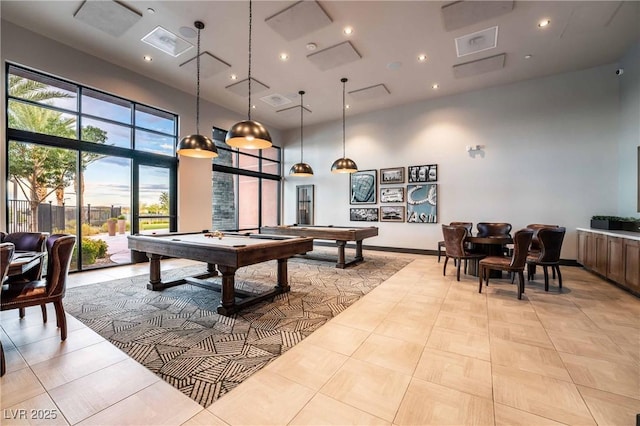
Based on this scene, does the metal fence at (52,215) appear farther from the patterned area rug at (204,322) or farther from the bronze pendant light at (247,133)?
the bronze pendant light at (247,133)

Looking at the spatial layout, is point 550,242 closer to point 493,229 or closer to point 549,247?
point 549,247

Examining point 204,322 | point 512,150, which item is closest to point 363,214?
point 512,150

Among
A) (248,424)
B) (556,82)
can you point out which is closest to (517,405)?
(248,424)

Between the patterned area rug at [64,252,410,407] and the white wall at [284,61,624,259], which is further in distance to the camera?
the white wall at [284,61,624,259]

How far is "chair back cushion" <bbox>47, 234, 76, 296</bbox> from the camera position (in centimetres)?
269

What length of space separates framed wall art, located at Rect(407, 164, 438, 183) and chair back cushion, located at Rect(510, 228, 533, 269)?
3.90 metres

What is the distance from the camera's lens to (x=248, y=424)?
168 centimetres

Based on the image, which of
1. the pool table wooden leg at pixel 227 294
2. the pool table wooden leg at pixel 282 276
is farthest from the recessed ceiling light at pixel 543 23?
the pool table wooden leg at pixel 227 294

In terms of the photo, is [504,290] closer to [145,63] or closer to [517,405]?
[517,405]

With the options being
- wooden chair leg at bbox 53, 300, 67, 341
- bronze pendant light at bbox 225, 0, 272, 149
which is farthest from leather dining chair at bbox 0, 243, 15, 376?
bronze pendant light at bbox 225, 0, 272, 149

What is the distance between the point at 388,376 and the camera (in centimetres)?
217

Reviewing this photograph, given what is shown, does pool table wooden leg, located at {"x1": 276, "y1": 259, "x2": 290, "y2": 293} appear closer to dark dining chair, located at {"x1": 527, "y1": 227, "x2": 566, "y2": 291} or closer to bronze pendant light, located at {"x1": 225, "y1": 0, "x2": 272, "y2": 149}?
bronze pendant light, located at {"x1": 225, "y1": 0, "x2": 272, "y2": 149}

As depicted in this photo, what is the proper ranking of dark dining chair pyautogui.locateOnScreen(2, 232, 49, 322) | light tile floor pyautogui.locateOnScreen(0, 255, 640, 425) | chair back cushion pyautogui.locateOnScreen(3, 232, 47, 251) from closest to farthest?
1. light tile floor pyautogui.locateOnScreen(0, 255, 640, 425)
2. dark dining chair pyautogui.locateOnScreen(2, 232, 49, 322)
3. chair back cushion pyautogui.locateOnScreen(3, 232, 47, 251)

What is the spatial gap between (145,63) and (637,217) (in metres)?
10.1
